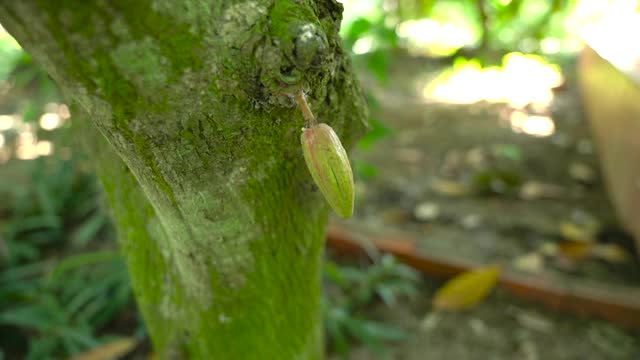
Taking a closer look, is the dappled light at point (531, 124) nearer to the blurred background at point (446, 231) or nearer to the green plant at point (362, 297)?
the blurred background at point (446, 231)

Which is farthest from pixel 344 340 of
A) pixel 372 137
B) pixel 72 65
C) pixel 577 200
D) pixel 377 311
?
pixel 72 65

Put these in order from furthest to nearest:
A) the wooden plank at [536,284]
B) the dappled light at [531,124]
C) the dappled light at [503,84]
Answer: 1. the dappled light at [503,84]
2. the dappled light at [531,124]
3. the wooden plank at [536,284]

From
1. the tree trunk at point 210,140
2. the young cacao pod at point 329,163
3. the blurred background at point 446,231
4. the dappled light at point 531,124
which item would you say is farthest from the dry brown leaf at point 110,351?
the dappled light at point 531,124

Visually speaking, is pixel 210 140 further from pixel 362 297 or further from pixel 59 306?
pixel 59 306

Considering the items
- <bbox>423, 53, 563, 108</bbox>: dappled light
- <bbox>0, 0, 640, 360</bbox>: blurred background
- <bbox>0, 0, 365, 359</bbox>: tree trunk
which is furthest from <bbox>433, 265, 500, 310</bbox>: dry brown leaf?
<bbox>423, 53, 563, 108</bbox>: dappled light

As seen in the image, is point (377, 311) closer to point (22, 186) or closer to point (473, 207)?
point (473, 207)

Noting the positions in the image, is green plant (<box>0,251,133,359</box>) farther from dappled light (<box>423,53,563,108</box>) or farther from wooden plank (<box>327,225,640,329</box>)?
dappled light (<box>423,53,563,108</box>)
